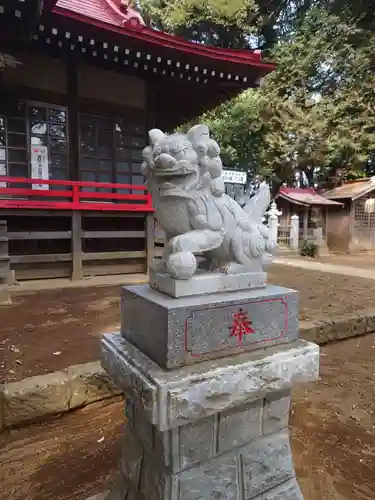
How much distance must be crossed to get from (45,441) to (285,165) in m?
14.7

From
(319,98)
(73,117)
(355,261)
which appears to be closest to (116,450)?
(73,117)

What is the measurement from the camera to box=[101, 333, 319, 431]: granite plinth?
1.29 metres

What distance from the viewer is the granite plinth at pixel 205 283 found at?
1.48 m

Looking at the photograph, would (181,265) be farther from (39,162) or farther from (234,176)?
(234,176)

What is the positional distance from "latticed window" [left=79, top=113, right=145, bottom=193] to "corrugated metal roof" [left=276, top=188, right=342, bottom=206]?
987 cm

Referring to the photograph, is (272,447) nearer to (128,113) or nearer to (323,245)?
(128,113)

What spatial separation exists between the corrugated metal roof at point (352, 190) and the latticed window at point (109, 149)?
11569 millimetres

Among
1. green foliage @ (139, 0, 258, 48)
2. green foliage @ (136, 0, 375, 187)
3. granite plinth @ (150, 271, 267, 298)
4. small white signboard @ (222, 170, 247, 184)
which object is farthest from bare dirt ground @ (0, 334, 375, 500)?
green foliage @ (139, 0, 258, 48)

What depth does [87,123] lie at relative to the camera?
7.10 m

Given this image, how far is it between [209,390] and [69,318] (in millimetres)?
3488

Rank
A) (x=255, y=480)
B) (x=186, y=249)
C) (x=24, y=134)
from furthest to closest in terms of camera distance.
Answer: (x=24, y=134) → (x=255, y=480) → (x=186, y=249)

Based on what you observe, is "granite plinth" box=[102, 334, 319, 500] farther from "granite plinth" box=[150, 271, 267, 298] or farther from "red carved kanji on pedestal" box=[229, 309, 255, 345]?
"granite plinth" box=[150, 271, 267, 298]

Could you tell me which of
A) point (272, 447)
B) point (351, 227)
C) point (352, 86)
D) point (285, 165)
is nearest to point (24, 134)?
point (272, 447)

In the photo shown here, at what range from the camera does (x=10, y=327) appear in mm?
3984
